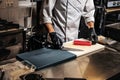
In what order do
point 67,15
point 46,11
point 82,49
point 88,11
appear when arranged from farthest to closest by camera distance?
point 88,11 → point 67,15 → point 46,11 → point 82,49

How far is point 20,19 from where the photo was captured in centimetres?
275

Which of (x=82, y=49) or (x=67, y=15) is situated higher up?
(x=67, y=15)

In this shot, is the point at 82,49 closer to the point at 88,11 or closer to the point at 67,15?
the point at 67,15

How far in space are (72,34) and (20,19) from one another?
3.00ft

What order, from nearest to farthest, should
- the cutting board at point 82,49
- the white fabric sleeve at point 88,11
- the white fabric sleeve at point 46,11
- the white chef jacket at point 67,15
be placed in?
the cutting board at point 82,49
the white fabric sleeve at point 46,11
the white chef jacket at point 67,15
the white fabric sleeve at point 88,11

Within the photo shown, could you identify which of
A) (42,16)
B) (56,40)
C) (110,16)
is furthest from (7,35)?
(110,16)

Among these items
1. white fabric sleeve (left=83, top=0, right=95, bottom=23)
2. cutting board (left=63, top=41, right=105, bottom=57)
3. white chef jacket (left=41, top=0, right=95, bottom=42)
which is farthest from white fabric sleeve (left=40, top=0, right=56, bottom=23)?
white fabric sleeve (left=83, top=0, right=95, bottom=23)

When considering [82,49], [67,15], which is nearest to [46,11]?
[67,15]

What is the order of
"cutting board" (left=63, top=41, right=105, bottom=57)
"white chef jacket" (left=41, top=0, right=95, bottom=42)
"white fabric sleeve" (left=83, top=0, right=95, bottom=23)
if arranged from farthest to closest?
1. "white fabric sleeve" (left=83, top=0, right=95, bottom=23)
2. "white chef jacket" (left=41, top=0, right=95, bottom=42)
3. "cutting board" (left=63, top=41, right=105, bottom=57)

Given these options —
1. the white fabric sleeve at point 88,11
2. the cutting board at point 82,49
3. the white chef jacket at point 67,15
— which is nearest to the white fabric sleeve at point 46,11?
the white chef jacket at point 67,15

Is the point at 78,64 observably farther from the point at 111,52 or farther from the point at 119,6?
the point at 119,6

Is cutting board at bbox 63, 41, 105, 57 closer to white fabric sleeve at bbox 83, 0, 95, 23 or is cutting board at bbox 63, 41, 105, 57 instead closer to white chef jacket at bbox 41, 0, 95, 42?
white chef jacket at bbox 41, 0, 95, 42

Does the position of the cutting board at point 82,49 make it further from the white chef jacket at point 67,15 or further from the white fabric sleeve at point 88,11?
the white fabric sleeve at point 88,11

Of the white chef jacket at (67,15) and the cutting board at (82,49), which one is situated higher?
the white chef jacket at (67,15)
